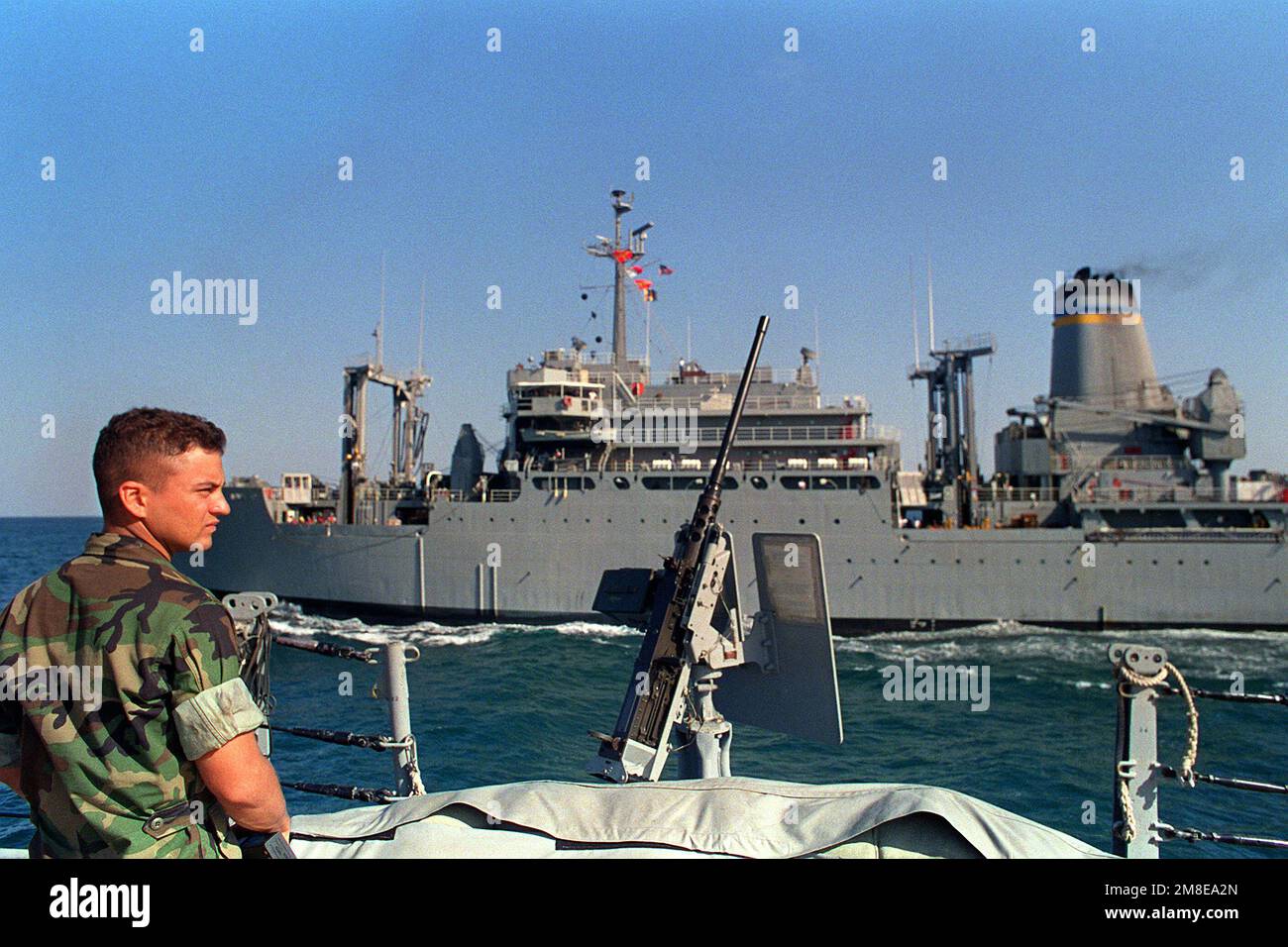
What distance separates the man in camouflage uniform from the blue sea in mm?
8102

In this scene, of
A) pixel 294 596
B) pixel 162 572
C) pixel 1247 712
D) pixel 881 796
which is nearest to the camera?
pixel 162 572

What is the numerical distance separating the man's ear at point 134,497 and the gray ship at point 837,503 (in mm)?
19604

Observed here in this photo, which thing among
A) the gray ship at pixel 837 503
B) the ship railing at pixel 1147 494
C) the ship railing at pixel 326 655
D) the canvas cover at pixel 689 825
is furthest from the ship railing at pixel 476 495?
the canvas cover at pixel 689 825

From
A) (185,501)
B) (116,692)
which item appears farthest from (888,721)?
(116,692)

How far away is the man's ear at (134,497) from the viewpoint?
1.89 metres

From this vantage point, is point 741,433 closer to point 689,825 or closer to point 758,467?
point 758,467

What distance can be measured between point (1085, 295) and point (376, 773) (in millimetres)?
23976

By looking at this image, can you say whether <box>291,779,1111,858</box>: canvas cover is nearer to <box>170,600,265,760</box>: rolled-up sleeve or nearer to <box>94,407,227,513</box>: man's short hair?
<box>170,600,265,760</box>: rolled-up sleeve

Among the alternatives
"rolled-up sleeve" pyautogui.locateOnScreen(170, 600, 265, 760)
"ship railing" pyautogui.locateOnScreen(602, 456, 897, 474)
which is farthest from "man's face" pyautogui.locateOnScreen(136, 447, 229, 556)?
"ship railing" pyautogui.locateOnScreen(602, 456, 897, 474)

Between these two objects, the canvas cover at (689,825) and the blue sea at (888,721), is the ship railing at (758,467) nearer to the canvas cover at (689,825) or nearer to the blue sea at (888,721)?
the blue sea at (888,721)
